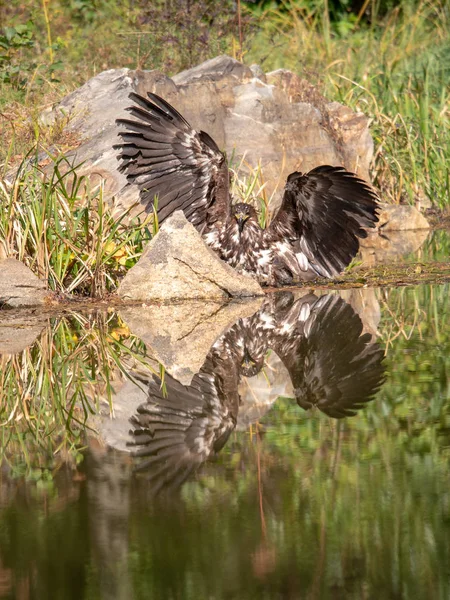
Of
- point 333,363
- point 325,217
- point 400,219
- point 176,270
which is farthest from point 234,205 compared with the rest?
point 400,219

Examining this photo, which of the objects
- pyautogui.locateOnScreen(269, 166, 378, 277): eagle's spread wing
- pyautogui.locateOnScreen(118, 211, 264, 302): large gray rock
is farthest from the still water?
pyautogui.locateOnScreen(269, 166, 378, 277): eagle's spread wing

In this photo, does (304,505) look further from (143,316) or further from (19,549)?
(143,316)

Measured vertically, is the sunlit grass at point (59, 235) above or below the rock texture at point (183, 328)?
above

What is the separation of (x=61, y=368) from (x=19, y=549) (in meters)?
2.39

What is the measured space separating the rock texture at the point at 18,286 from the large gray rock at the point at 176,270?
1.94ft

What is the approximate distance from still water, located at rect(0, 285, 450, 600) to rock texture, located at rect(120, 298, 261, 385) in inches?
1.0

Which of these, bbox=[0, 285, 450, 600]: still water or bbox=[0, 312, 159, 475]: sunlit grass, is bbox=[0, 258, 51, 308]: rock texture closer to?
bbox=[0, 312, 159, 475]: sunlit grass

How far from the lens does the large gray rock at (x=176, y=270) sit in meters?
7.32

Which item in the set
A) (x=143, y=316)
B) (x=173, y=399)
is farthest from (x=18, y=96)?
(x=173, y=399)

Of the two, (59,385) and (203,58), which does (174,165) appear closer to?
(59,385)

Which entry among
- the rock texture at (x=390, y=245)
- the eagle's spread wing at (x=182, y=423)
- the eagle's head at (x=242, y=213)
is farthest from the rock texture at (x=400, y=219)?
the eagle's spread wing at (x=182, y=423)

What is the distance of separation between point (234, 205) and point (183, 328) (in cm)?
189

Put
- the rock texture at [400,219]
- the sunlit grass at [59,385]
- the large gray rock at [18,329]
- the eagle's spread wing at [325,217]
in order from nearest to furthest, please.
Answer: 1. the sunlit grass at [59,385]
2. the large gray rock at [18,329]
3. the eagle's spread wing at [325,217]
4. the rock texture at [400,219]

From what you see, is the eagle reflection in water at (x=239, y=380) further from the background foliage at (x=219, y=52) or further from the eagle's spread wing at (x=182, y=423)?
the background foliage at (x=219, y=52)
